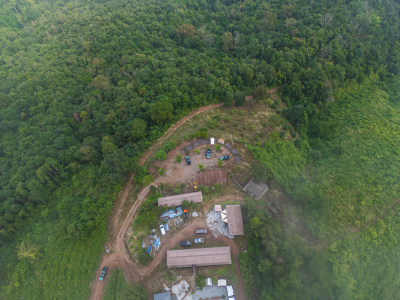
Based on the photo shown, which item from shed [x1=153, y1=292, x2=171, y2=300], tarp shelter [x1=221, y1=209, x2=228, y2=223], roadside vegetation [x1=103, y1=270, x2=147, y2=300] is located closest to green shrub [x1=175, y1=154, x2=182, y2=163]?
tarp shelter [x1=221, y1=209, x2=228, y2=223]

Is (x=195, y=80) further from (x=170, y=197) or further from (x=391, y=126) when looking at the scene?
(x=391, y=126)

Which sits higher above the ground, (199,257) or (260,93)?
(260,93)

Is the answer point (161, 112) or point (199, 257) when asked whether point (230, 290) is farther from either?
point (161, 112)

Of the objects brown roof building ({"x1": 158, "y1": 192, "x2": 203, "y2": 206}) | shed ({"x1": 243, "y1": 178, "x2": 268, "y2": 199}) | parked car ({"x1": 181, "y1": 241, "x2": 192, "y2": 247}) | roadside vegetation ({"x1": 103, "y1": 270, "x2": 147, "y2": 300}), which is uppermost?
shed ({"x1": 243, "y1": 178, "x2": 268, "y2": 199})

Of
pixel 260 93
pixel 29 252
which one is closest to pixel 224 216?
pixel 260 93

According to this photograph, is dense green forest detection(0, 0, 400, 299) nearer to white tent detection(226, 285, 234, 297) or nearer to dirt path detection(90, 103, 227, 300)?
A: dirt path detection(90, 103, 227, 300)

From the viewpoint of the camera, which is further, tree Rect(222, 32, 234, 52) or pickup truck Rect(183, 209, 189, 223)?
tree Rect(222, 32, 234, 52)
